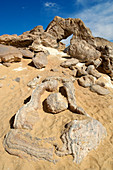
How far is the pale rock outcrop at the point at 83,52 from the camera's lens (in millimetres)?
7258

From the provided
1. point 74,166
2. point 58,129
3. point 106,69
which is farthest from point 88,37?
point 74,166

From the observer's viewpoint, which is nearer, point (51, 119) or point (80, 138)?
point (80, 138)

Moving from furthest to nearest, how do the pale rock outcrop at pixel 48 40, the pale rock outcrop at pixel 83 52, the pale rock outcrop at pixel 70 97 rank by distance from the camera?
the pale rock outcrop at pixel 48 40 < the pale rock outcrop at pixel 83 52 < the pale rock outcrop at pixel 70 97

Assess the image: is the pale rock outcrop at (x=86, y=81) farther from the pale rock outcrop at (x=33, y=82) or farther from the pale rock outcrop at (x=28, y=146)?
the pale rock outcrop at (x=28, y=146)

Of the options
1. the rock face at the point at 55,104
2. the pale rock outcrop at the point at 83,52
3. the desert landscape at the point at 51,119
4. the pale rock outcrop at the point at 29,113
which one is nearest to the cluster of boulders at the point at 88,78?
the desert landscape at the point at 51,119

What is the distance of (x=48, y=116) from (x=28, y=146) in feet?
3.46

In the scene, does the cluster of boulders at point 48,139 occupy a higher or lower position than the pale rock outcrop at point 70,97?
lower

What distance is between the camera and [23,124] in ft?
9.21

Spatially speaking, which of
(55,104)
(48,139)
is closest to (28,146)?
(48,139)

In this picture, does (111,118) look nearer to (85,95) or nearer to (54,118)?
(85,95)

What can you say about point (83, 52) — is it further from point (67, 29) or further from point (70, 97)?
point (67, 29)

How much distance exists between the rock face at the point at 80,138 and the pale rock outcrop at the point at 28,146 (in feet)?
0.84

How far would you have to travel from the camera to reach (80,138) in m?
2.48

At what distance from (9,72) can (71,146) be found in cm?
512
